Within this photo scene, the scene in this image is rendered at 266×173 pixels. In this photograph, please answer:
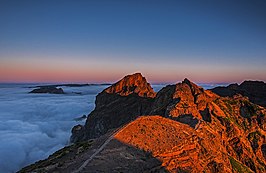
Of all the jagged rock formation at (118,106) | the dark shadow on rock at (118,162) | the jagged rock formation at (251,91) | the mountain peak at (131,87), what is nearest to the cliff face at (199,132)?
the jagged rock formation at (118,106)

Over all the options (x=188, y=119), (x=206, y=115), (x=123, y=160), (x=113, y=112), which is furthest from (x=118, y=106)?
(x=123, y=160)

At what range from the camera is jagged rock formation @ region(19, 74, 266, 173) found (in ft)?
53.9

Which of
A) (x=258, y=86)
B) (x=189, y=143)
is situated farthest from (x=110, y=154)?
(x=258, y=86)

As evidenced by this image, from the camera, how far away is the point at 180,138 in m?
19.2

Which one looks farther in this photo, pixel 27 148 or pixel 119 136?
pixel 27 148

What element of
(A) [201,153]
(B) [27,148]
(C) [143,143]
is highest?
(C) [143,143]

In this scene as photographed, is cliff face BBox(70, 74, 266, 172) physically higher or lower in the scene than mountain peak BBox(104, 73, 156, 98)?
lower

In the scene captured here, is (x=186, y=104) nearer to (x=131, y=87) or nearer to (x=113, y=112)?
(x=113, y=112)

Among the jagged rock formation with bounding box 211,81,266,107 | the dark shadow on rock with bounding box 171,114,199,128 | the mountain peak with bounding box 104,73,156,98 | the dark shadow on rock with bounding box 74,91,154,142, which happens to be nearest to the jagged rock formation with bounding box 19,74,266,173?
the dark shadow on rock with bounding box 171,114,199,128

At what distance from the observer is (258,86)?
10269 cm

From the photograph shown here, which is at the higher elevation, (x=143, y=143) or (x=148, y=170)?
(x=143, y=143)

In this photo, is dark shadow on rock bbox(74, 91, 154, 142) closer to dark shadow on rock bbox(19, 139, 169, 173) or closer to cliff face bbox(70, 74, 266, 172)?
cliff face bbox(70, 74, 266, 172)

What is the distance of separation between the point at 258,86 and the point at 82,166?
344 ft

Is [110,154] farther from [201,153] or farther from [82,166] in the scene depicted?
[201,153]
